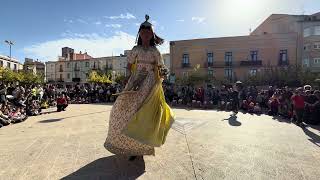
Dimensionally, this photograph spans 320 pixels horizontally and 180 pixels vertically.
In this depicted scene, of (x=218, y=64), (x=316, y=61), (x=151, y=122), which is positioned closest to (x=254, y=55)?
(x=218, y=64)

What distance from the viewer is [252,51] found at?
43.4m

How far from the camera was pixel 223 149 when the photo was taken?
556cm

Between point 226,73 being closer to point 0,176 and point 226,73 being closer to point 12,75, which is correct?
point 12,75

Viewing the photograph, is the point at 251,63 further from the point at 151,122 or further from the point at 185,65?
the point at 151,122

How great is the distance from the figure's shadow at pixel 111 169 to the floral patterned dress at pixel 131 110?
17cm

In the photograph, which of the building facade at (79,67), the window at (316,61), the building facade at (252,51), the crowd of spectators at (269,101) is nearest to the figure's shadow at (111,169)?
the crowd of spectators at (269,101)

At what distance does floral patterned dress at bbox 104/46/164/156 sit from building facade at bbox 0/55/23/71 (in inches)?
2336

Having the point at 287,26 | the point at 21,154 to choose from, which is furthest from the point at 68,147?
the point at 287,26

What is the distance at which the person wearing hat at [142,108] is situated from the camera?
421 centimetres

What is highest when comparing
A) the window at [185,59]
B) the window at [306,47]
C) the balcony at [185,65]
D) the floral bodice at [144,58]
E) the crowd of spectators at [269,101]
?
the window at [306,47]

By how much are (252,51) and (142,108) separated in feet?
135

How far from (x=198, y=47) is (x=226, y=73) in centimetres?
522

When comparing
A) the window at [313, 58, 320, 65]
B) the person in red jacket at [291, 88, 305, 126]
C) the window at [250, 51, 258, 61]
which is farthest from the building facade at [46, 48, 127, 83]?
the person in red jacket at [291, 88, 305, 126]

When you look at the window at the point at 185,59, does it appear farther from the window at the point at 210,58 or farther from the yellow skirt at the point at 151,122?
the yellow skirt at the point at 151,122
